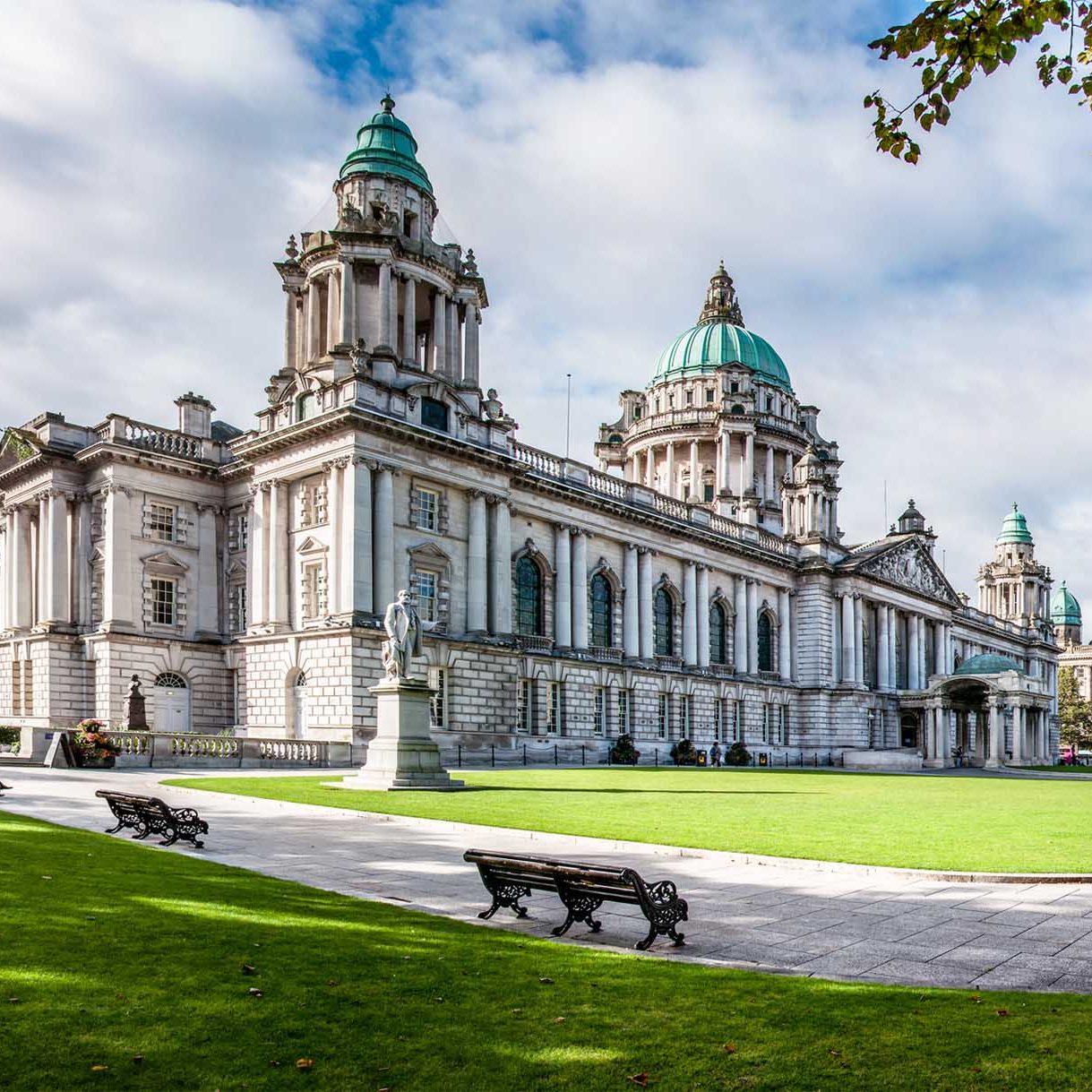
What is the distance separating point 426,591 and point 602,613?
47.0 feet

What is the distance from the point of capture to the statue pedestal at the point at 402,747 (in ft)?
87.9

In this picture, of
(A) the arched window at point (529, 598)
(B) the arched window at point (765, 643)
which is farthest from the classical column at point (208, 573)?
(B) the arched window at point (765, 643)

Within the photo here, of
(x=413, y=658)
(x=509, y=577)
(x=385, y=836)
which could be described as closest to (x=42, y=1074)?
(x=385, y=836)

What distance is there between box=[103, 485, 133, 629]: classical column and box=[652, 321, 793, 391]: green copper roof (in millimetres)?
57842

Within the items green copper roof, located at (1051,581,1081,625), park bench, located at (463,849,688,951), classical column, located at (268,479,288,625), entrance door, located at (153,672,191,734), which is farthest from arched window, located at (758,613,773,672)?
green copper roof, located at (1051,581,1081,625)

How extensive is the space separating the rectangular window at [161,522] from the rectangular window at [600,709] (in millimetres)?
22104

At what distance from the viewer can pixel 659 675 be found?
5900 centimetres

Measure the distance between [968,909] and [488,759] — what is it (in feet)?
115

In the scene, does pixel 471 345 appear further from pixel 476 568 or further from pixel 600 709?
pixel 600 709

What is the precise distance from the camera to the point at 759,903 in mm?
12297

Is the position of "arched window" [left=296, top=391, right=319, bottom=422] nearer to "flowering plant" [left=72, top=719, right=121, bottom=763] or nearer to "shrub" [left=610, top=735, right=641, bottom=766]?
"flowering plant" [left=72, top=719, right=121, bottom=763]

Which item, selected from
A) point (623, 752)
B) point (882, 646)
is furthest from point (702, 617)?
point (882, 646)

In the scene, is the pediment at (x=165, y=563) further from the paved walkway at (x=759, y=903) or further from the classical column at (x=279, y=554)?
the paved walkway at (x=759, y=903)

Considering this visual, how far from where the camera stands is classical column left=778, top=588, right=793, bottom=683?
7104 centimetres
